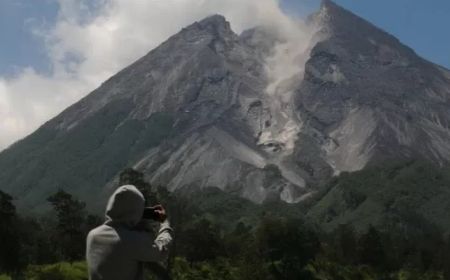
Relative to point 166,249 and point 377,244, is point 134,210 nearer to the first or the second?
point 166,249

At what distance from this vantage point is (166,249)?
5.49 meters

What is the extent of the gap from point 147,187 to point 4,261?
1366 cm

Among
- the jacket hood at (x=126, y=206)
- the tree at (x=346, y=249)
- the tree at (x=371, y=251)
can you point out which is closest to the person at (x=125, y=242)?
the jacket hood at (x=126, y=206)

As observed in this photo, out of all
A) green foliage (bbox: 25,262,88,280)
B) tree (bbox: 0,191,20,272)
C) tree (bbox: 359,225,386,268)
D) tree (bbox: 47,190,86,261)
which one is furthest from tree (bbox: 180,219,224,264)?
green foliage (bbox: 25,262,88,280)

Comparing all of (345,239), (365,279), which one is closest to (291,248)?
(365,279)

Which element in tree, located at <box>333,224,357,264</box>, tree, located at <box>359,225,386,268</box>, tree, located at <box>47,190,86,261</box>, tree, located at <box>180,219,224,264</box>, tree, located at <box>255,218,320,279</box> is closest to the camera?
tree, located at <box>47,190,86,261</box>

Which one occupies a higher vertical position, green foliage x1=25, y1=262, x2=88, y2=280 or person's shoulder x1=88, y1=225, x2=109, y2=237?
green foliage x1=25, y1=262, x2=88, y2=280

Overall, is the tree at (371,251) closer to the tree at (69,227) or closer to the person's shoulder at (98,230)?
the tree at (69,227)

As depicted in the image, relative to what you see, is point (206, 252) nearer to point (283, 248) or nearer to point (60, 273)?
point (283, 248)

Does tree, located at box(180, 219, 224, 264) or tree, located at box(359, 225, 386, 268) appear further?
tree, located at box(359, 225, 386, 268)

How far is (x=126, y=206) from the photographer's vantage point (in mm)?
5582

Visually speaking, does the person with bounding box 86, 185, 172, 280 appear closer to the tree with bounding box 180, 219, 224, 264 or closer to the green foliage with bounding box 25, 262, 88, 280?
the green foliage with bounding box 25, 262, 88, 280

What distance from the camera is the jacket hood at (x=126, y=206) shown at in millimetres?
5562

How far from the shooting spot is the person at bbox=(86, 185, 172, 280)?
215 inches
